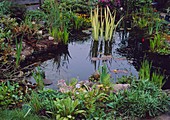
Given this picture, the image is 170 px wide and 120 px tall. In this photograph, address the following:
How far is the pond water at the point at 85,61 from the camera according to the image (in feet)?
16.0

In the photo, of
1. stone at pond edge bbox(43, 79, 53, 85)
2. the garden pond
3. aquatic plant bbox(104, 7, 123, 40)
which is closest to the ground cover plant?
stone at pond edge bbox(43, 79, 53, 85)

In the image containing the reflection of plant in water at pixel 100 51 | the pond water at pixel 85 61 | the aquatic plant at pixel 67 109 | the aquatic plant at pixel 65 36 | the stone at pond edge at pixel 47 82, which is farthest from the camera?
the aquatic plant at pixel 65 36

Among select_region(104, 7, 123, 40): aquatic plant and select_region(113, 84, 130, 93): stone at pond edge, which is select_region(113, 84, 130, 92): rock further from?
select_region(104, 7, 123, 40): aquatic plant

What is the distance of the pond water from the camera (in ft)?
16.0

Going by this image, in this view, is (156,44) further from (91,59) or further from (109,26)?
(91,59)

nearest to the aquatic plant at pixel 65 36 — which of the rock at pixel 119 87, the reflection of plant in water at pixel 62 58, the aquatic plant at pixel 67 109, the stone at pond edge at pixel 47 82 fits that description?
the reflection of plant in water at pixel 62 58

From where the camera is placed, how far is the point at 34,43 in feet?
A: 18.0

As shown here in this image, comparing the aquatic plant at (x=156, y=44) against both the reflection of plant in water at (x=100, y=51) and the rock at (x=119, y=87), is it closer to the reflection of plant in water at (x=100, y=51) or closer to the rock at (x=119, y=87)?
the reflection of plant in water at (x=100, y=51)

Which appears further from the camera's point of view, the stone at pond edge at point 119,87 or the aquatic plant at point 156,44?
the aquatic plant at point 156,44

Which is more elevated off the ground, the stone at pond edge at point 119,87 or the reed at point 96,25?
the reed at point 96,25

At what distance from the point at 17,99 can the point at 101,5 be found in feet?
15.6

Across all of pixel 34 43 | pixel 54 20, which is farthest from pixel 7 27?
pixel 54 20

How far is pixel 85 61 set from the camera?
545 cm

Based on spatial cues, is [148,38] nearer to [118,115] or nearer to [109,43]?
[109,43]
